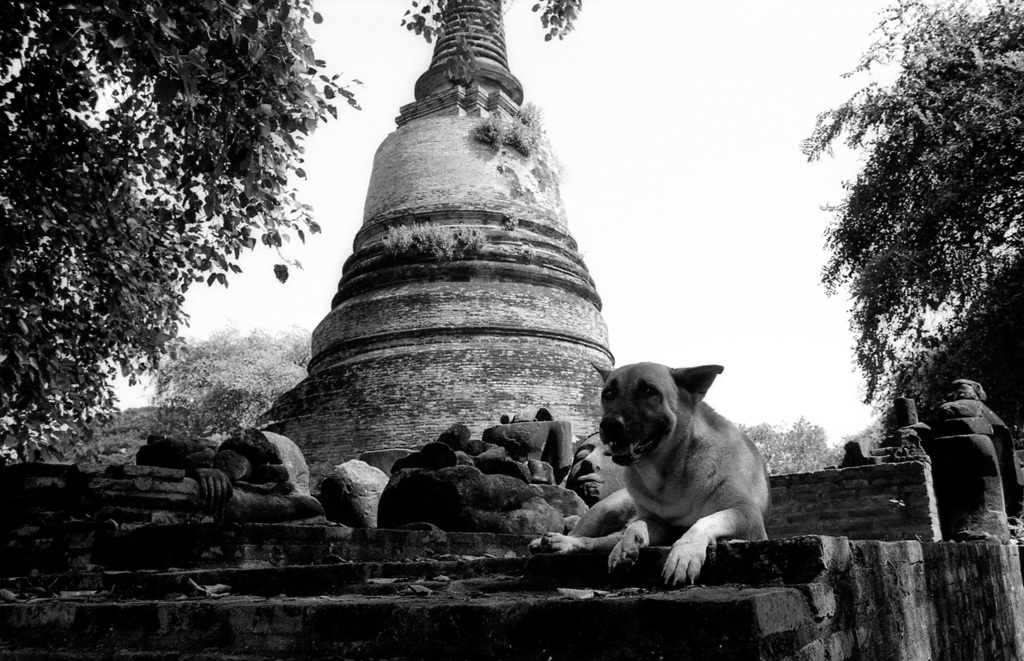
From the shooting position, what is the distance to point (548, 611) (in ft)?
6.00

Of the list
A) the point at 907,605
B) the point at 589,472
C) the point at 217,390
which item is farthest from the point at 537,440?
the point at 217,390

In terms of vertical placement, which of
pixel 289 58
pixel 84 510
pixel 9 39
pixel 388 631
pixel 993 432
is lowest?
pixel 388 631

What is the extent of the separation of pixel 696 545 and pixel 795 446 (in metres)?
41.3

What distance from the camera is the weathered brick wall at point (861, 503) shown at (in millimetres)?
7168

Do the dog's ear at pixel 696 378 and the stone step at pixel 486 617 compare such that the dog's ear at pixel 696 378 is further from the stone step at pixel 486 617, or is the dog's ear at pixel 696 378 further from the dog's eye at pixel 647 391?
the stone step at pixel 486 617

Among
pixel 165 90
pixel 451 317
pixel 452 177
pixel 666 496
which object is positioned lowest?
pixel 666 496

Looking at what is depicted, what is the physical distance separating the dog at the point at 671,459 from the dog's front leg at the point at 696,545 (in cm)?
2

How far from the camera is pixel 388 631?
1998 mm

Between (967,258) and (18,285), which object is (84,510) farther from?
(967,258)

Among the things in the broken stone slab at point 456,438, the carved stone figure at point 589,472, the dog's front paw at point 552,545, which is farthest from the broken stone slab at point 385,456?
the dog's front paw at point 552,545

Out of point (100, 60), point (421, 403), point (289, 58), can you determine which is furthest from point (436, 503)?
point (421, 403)

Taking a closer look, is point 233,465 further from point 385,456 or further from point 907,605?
point 907,605

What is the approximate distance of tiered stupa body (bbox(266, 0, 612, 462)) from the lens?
14094mm

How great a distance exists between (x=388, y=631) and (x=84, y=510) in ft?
16.9
